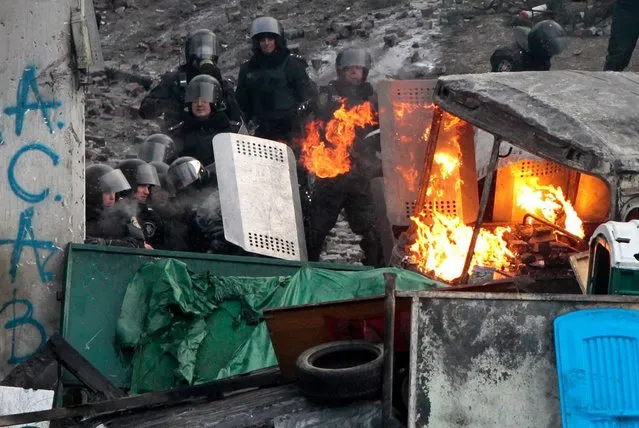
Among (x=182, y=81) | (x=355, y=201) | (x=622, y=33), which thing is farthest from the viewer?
(x=622, y=33)

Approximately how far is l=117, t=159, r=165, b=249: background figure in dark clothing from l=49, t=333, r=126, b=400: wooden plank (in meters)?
2.33

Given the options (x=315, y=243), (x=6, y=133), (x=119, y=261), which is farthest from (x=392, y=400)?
(x=315, y=243)

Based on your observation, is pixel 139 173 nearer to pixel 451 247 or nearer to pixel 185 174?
pixel 185 174

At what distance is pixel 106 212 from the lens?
919cm

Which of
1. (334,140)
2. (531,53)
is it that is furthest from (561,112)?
(531,53)

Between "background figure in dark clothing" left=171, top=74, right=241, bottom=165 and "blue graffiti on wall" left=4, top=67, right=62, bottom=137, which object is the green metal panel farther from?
"background figure in dark clothing" left=171, top=74, right=241, bottom=165

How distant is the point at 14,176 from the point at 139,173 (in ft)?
6.81

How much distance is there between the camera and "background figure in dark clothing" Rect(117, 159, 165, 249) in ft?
30.7

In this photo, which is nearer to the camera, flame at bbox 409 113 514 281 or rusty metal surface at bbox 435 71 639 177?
rusty metal surface at bbox 435 71 639 177

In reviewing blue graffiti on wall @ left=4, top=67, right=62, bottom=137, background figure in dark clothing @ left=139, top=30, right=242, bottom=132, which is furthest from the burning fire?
blue graffiti on wall @ left=4, top=67, right=62, bottom=137

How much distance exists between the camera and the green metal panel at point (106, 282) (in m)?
7.80

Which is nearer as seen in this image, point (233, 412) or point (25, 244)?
point (233, 412)

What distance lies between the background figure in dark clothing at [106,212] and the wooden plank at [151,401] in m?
2.95

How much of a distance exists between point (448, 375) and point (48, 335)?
4.12 meters
